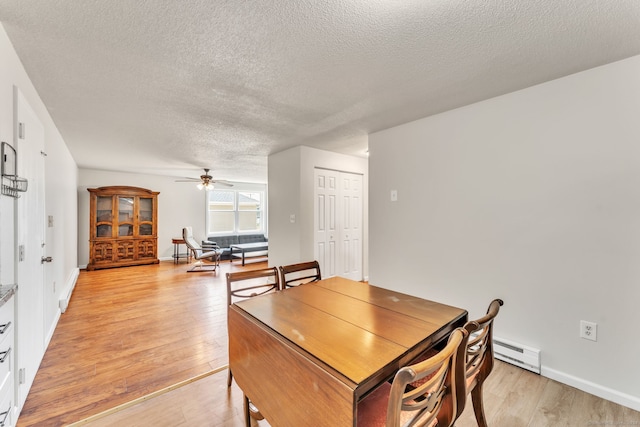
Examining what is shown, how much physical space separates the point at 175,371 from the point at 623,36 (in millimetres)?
3673

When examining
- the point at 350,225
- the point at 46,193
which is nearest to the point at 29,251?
the point at 46,193

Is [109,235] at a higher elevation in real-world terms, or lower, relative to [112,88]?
lower

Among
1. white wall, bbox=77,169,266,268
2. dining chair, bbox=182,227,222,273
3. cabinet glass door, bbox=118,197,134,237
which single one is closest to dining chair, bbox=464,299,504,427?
dining chair, bbox=182,227,222,273

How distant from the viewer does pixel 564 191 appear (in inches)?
77.4

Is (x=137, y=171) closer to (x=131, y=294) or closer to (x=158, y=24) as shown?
(x=131, y=294)

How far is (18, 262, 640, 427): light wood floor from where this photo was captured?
1616 mm

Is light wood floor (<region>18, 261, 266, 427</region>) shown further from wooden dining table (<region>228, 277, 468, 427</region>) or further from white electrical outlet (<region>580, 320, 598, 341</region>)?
white electrical outlet (<region>580, 320, 598, 341</region>)

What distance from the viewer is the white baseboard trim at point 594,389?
67.1 inches

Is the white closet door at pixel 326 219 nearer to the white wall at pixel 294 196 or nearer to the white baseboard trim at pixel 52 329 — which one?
the white wall at pixel 294 196

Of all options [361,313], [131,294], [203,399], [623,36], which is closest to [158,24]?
[361,313]

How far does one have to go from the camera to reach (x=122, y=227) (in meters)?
6.05

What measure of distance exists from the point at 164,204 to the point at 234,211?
6.17 ft

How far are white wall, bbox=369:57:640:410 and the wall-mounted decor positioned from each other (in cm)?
305

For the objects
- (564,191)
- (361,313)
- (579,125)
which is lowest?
(361,313)
